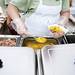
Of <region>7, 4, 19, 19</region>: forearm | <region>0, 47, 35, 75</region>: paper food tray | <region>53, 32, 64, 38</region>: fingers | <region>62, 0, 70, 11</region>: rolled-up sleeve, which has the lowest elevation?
<region>0, 47, 35, 75</region>: paper food tray

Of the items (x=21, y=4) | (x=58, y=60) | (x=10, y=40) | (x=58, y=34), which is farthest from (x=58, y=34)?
(x=21, y=4)

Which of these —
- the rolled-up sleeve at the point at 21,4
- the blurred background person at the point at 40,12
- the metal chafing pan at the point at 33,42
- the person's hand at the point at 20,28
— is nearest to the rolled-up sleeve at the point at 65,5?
the blurred background person at the point at 40,12

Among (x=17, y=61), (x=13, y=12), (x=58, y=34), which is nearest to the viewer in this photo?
(x=17, y=61)

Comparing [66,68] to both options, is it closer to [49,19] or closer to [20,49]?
[20,49]

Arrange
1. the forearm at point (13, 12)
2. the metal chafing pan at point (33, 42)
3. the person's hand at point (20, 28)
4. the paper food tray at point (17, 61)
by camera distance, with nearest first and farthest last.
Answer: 1. the paper food tray at point (17, 61)
2. the metal chafing pan at point (33, 42)
3. the person's hand at point (20, 28)
4. the forearm at point (13, 12)

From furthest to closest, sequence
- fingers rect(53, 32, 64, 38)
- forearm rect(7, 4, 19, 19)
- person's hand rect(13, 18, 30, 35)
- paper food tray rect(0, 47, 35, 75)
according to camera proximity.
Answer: forearm rect(7, 4, 19, 19) → person's hand rect(13, 18, 30, 35) → fingers rect(53, 32, 64, 38) → paper food tray rect(0, 47, 35, 75)

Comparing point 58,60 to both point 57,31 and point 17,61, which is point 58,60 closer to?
point 17,61

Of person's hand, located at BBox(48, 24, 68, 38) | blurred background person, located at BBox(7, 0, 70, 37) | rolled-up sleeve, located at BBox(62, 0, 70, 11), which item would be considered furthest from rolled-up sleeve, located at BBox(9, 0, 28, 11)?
person's hand, located at BBox(48, 24, 68, 38)

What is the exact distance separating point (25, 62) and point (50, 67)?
125 millimetres

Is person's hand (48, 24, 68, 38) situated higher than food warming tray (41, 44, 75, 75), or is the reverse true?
person's hand (48, 24, 68, 38)

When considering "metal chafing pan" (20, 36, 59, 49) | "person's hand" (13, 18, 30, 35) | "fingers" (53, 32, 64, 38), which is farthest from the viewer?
"person's hand" (13, 18, 30, 35)

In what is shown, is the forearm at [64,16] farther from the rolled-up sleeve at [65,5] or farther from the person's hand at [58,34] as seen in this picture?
the person's hand at [58,34]

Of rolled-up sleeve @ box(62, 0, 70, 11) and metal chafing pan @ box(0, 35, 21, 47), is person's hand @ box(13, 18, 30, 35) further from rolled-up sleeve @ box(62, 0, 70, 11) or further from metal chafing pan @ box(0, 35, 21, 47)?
rolled-up sleeve @ box(62, 0, 70, 11)

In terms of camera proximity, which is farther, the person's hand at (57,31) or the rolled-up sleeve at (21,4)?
the rolled-up sleeve at (21,4)
